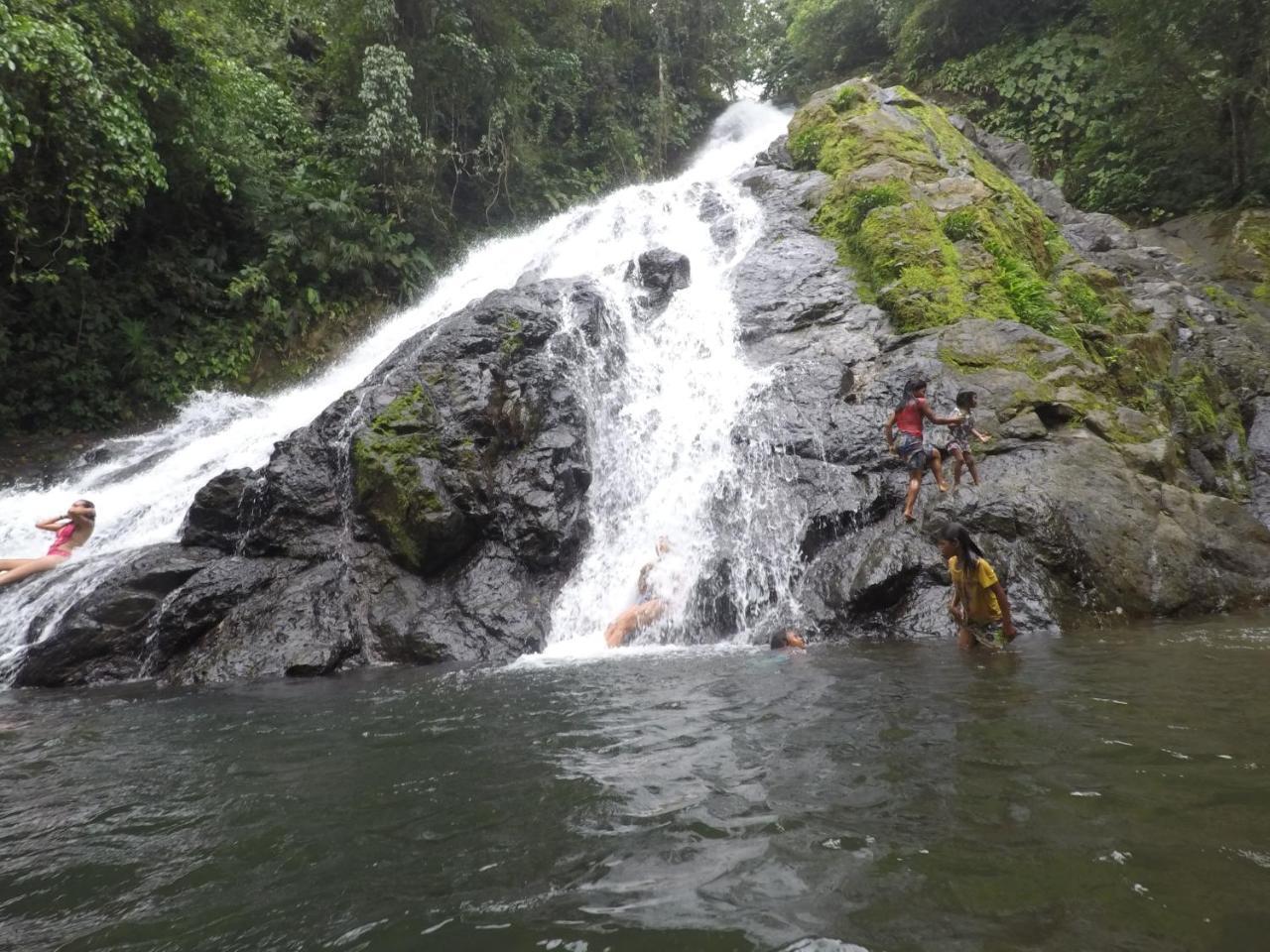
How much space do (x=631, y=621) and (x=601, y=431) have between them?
3.37 meters

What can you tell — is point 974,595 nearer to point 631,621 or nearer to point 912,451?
point 912,451

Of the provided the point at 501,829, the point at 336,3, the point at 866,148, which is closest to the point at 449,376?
the point at 501,829

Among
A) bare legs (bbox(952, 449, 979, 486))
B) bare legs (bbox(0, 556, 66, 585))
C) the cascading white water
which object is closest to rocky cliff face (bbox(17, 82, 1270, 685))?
bare legs (bbox(952, 449, 979, 486))

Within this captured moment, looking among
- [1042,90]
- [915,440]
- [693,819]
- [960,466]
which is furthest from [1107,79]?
[693,819]

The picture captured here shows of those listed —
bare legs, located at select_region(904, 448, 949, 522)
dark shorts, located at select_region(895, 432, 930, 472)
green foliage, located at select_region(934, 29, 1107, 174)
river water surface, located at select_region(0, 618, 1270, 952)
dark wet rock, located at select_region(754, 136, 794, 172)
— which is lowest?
river water surface, located at select_region(0, 618, 1270, 952)

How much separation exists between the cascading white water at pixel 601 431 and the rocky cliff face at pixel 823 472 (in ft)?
1.62

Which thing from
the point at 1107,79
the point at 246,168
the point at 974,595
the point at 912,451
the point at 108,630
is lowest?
the point at 974,595

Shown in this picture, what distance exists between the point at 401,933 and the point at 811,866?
132 centimetres

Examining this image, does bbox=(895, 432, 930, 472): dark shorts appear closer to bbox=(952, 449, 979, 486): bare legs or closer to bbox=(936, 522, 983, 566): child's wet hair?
bbox=(952, 449, 979, 486): bare legs

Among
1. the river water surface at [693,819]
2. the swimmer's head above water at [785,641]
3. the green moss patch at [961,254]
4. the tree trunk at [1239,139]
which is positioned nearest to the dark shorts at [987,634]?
the river water surface at [693,819]

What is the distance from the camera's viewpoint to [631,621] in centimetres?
786

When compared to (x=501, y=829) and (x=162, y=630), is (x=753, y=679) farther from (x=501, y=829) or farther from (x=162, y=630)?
(x=162, y=630)

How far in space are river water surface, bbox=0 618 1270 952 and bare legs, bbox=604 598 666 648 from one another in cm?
247

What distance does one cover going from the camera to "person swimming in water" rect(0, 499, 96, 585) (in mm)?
9031
